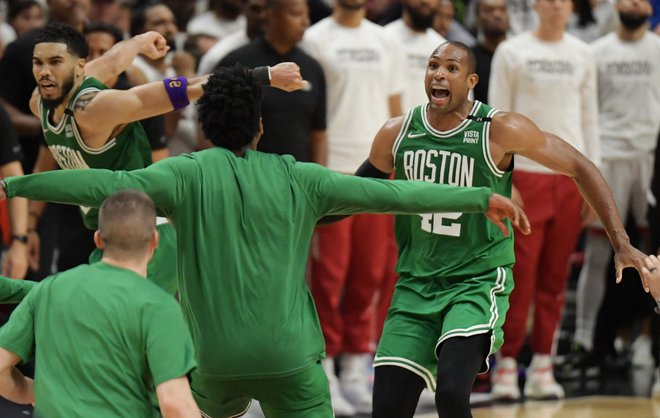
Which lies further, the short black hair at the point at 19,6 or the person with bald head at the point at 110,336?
the short black hair at the point at 19,6

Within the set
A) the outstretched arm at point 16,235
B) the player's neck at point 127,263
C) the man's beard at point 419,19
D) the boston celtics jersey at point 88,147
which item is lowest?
the outstretched arm at point 16,235

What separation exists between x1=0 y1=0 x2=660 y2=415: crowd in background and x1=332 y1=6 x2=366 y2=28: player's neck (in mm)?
15

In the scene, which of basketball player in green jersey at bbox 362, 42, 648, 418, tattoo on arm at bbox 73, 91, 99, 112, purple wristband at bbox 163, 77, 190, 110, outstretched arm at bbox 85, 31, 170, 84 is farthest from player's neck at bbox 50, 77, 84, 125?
basketball player in green jersey at bbox 362, 42, 648, 418

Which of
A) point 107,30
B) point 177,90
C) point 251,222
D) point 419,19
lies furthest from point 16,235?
point 251,222

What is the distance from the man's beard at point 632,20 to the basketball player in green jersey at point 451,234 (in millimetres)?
3816

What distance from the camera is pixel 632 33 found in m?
10.1

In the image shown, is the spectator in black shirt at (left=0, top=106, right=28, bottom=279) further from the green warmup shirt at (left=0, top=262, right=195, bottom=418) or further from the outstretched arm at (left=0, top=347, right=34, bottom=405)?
the green warmup shirt at (left=0, top=262, right=195, bottom=418)

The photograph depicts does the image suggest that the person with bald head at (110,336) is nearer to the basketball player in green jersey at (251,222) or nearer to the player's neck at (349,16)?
the basketball player in green jersey at (251,222)

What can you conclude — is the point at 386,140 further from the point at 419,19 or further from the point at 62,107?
the point at 419,19

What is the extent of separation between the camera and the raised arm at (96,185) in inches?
201

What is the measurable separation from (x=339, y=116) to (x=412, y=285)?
317 cm

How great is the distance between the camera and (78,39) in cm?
714

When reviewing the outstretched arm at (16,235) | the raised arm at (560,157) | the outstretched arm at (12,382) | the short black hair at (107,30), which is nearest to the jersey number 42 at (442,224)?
the raised arm at (560,157)

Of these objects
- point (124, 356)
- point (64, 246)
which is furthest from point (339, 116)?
point (124, 356)
